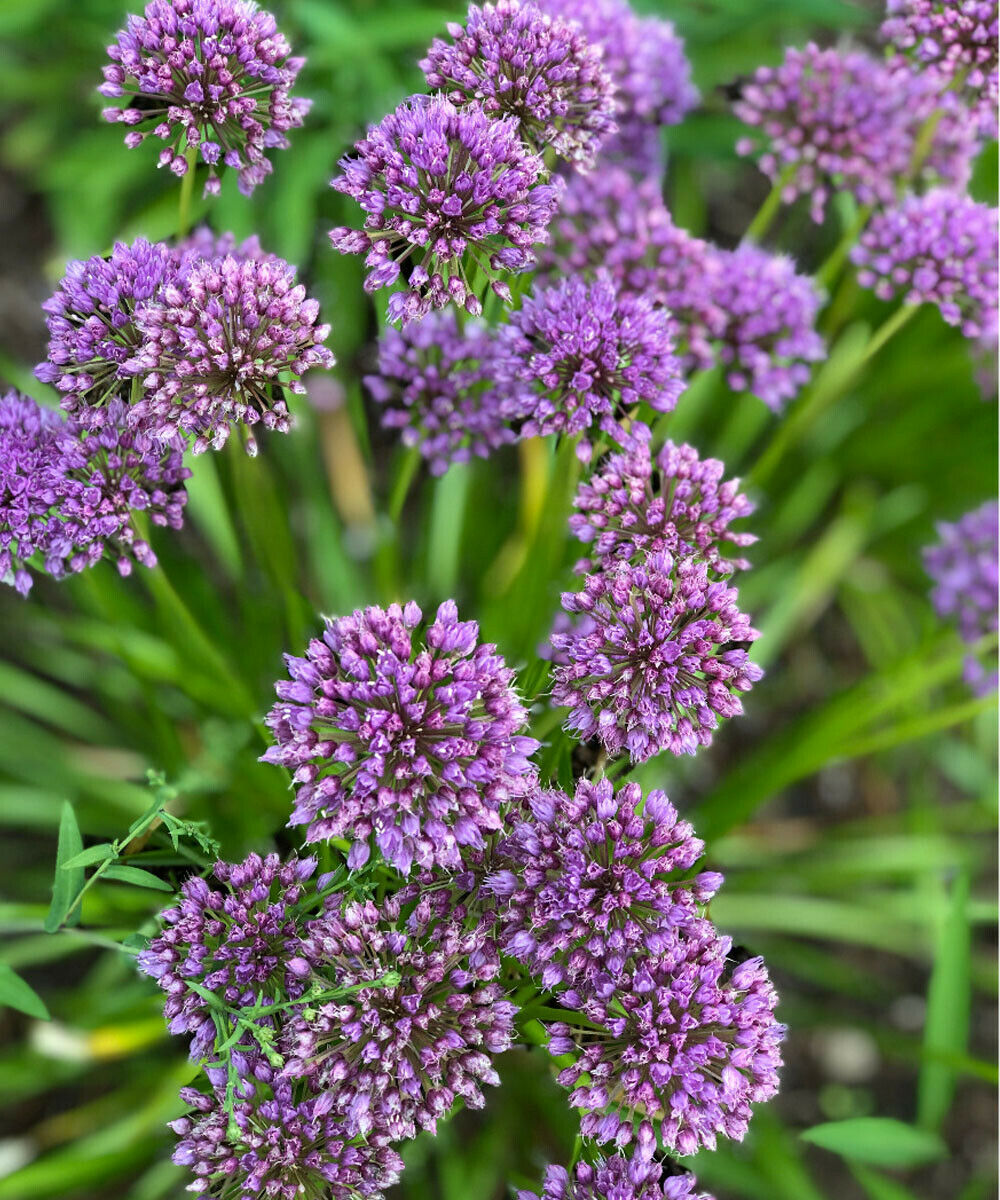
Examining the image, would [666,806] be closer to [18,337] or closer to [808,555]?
[808,555]

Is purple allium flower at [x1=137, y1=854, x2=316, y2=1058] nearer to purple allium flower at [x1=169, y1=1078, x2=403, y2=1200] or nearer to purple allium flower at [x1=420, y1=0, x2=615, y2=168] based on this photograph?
purple allium flower at [x1=169, y1=1078, x2=403, y2=1200]

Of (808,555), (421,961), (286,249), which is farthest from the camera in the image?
(808,555)

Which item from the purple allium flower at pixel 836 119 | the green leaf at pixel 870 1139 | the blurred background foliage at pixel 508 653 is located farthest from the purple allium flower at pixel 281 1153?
the purple allium flower at pixel 836 119

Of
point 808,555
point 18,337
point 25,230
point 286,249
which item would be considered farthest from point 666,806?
point 25,230

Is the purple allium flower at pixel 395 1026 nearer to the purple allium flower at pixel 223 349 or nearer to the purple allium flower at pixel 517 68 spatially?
the purple allium flower at pixel 223 349

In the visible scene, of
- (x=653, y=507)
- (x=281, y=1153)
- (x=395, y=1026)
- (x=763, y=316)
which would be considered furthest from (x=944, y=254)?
(x=281, y=1153)

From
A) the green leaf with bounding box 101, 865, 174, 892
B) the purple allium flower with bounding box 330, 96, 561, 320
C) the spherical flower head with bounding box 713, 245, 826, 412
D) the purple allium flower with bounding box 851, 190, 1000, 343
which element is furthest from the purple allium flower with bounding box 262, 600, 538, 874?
the purple allium flower with bounding box 851, 190, 1000, 343

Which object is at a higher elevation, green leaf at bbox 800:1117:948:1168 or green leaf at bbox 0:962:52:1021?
green leaf at bbox 0:962:52:1021
